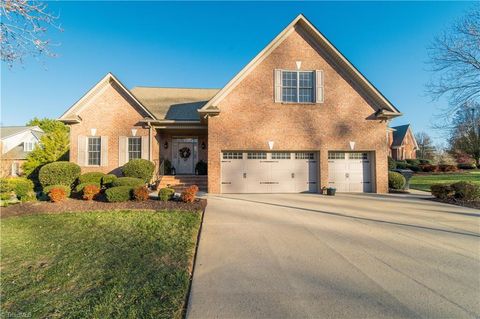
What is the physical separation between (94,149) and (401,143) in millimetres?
45768

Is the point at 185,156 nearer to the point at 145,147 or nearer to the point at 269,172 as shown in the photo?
the point at 145,147

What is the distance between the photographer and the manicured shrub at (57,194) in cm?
937

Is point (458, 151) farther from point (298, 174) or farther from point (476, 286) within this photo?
point (476, 286)

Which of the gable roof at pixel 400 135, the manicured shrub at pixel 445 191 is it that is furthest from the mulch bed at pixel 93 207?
the gable roof at pixel 400 135

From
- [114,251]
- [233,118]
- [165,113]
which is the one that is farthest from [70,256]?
[165,113]

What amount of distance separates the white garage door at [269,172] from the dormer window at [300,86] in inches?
123

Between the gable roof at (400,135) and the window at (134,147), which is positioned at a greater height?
the gable roof at (400,135)

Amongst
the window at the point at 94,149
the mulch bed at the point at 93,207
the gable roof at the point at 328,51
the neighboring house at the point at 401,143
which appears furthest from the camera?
the neighboring house at the point at 401,143

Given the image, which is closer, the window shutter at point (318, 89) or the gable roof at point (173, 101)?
the window shutter at point (318, 89)

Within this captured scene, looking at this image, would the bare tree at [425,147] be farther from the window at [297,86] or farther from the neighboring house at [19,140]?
the neighboring house at [19,140]

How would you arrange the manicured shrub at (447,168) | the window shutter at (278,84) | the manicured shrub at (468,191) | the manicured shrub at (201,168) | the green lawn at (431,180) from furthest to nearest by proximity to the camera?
the manicured shrub at (447,168), the green lawn at (431,180), the manicured shrub at (201,168), the window shutter at (278,84), the manicured shrub at (468,191)

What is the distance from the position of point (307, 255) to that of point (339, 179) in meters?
9.81

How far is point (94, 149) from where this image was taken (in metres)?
14.1

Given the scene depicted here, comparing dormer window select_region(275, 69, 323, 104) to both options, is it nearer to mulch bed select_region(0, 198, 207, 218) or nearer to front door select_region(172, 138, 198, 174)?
front door select_region(172, 138, 198, 174)
